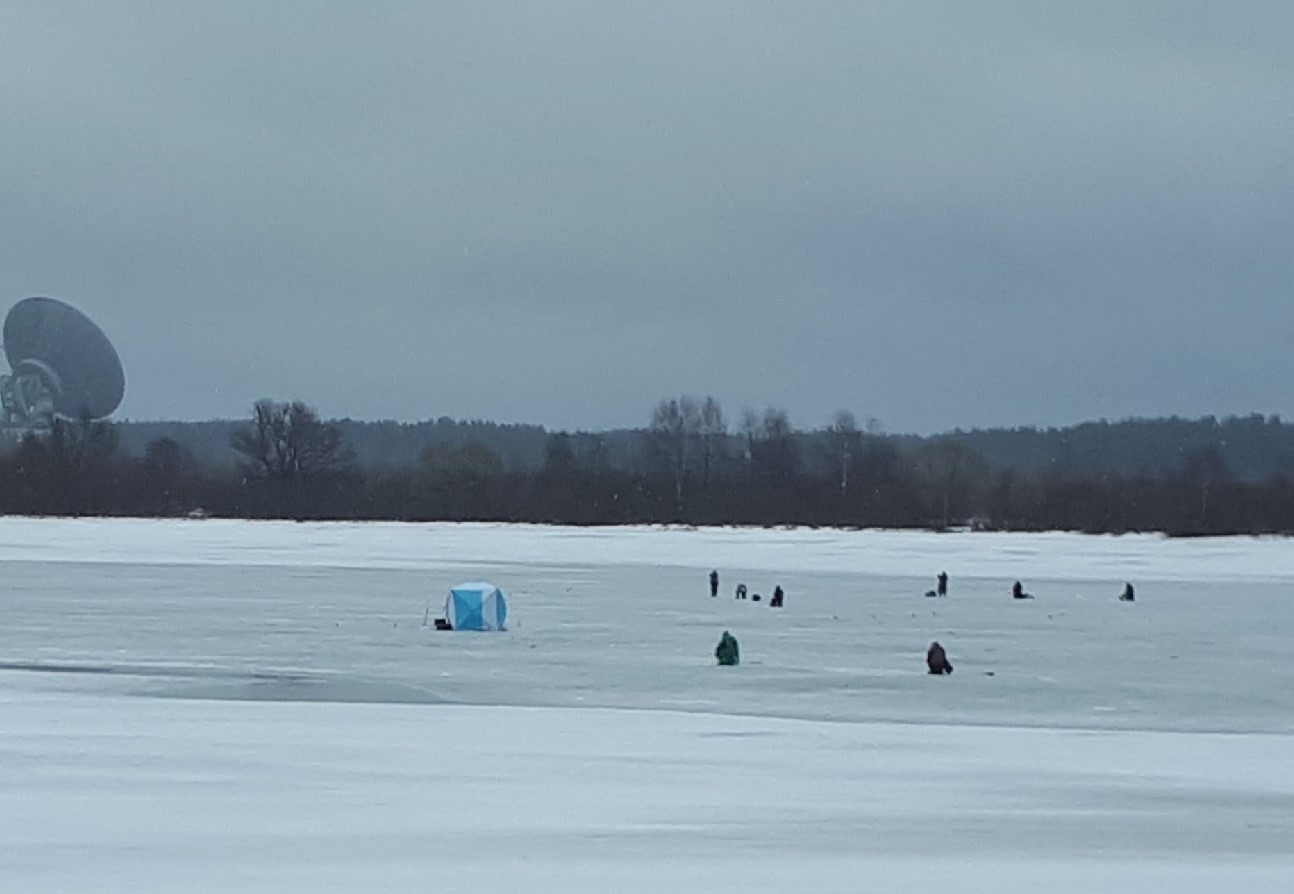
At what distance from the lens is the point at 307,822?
9.84 metres

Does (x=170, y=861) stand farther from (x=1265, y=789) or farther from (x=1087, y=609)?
(x=1087, y=609)

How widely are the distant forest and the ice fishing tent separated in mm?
43004

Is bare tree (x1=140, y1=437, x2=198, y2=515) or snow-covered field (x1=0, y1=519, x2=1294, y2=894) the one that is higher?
bare tree (x1=140, y1=437, x2=198, y2=515)

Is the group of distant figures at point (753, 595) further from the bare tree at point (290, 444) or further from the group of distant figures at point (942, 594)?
the bare tree at point (290, 444)

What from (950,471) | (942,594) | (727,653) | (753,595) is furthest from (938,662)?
(950,471)

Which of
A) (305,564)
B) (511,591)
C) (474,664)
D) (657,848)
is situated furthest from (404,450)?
(657,848)

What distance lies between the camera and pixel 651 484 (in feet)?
271

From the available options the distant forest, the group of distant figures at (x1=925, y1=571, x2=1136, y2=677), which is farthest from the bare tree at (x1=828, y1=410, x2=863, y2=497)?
the group of distant figures at (x1=925, y1=571, x2=1136, y2=677)

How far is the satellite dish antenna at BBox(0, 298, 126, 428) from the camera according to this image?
245ft

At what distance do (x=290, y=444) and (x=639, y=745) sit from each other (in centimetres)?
7774

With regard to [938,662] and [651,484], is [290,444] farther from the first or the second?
[938,662]

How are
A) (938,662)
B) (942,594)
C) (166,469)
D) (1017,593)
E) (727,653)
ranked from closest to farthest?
1. (938,662)
2. (727,653)
3. (1017,593)
4. (942,594)
5. (166,469)

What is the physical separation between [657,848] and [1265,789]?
3.92 m

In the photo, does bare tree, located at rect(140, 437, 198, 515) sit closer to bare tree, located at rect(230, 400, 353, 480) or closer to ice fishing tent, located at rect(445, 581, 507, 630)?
bare tree, located at rect(230, 400, 353, 480)
